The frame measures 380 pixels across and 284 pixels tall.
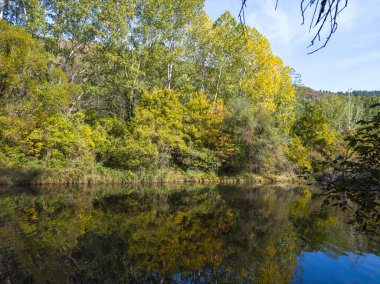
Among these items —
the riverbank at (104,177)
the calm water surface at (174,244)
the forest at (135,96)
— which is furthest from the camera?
the forest at (135,96)

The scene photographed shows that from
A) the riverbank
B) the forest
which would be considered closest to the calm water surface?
the riverbank

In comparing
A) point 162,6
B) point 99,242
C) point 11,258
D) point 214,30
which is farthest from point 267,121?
point 11,258

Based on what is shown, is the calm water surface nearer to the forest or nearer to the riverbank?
the riverbank

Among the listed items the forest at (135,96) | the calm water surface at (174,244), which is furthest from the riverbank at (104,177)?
the calm water surface at (174,244)

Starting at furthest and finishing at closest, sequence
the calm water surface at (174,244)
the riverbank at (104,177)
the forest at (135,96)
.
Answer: the forest at (135,96)
the riverbank at (104,177)
the calm water surface at (174,244)

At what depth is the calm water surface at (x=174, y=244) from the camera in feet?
25.7

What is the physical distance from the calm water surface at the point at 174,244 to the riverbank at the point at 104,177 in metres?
6.12

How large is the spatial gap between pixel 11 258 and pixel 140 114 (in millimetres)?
23488

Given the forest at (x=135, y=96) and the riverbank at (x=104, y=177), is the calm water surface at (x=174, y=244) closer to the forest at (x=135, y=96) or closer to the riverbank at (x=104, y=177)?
the riverbank at (x=104, y=177)

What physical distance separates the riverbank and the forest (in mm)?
101

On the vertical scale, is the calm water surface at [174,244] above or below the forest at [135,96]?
below

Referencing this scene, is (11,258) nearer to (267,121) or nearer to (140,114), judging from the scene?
(140,114)

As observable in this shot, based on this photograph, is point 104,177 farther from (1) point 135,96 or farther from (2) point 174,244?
(2) point 174,244

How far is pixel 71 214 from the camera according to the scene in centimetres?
1384
